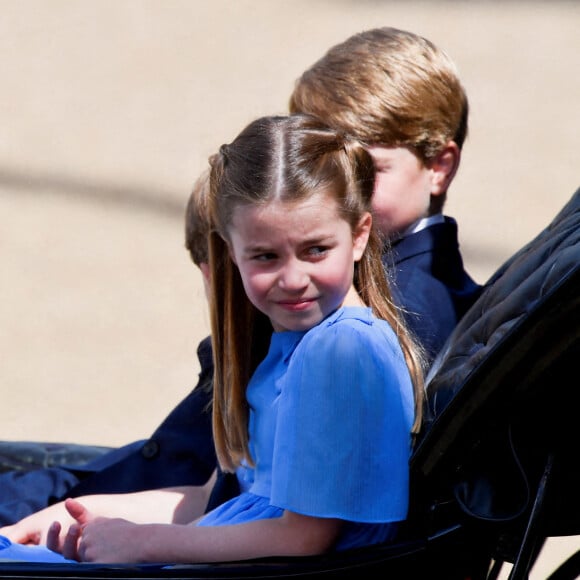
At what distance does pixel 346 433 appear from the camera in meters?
1.56

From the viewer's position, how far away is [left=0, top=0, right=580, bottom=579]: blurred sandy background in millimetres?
4066

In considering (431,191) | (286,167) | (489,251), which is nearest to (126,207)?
(489,251)

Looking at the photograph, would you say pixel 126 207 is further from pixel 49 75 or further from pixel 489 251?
pixel 489 251

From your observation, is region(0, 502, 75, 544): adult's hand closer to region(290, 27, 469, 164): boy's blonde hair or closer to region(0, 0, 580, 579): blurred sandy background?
region(290, 27, 469, 164): boy's blonde hair

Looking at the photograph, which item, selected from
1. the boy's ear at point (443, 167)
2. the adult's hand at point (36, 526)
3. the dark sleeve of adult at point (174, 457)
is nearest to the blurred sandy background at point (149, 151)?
the dark sleeve of adult at point (174, 457)

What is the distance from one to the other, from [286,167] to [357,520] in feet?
1.56

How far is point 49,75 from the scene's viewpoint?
18.1 feet

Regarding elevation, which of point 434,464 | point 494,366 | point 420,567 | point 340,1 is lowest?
point 420,567

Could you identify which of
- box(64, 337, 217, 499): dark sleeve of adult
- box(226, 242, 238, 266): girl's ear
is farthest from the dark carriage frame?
box(64, 337, 217, 499): dark sleeve of adult

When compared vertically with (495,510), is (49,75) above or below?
above

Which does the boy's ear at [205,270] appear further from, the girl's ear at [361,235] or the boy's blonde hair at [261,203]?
the girl's ear at [361,235]

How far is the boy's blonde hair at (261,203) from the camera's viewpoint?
1.69 m

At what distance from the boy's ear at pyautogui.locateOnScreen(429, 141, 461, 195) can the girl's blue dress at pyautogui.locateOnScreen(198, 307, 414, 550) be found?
2.21 ft

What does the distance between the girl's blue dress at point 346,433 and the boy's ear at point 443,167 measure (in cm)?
67
